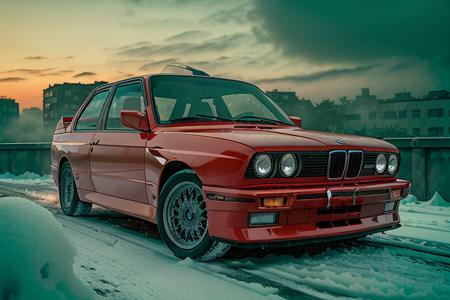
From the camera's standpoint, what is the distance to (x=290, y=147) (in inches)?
153

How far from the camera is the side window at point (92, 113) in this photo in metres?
6.12

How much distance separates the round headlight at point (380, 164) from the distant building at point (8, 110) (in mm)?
91267

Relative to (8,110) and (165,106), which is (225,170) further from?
(8,110)

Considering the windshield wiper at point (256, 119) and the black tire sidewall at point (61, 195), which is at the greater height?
the windshield wiper at point (256, 119)

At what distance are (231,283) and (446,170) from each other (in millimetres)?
5012

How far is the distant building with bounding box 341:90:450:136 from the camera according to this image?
2291 inches

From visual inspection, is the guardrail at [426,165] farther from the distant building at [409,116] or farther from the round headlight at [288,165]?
the distant building at [409,116]

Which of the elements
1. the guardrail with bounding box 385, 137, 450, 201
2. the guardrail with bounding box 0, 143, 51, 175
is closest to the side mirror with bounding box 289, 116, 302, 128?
the guardrail with bounding box 385, 137, 450, 201

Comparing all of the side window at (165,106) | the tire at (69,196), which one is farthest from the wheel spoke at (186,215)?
the tire at (69,196)

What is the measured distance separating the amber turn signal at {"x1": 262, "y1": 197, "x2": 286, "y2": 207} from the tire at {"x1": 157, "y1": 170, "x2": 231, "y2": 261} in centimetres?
55

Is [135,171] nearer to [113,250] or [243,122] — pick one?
[113,250]

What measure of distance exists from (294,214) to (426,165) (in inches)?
178

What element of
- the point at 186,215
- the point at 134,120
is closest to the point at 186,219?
the point at 186,215

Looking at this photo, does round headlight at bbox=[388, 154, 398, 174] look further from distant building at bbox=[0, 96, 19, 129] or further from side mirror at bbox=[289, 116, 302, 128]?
distant building at bbox=[0, 96, 19, 129]
